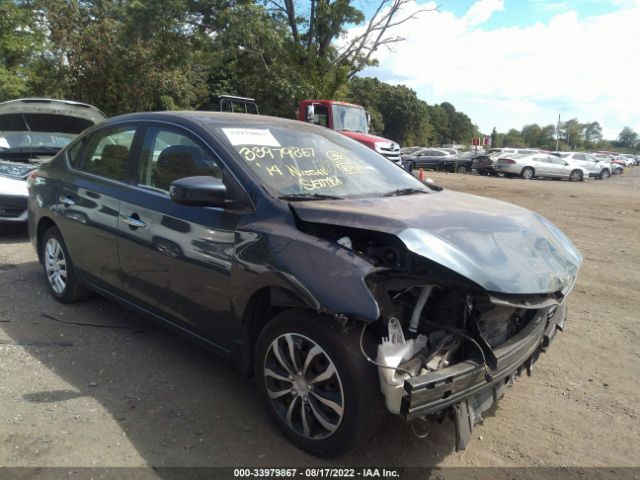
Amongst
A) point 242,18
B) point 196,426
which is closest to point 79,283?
point 196,426

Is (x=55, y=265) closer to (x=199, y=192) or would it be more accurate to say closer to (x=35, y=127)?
(x=199, y=192)

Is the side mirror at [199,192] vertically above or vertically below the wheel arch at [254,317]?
above

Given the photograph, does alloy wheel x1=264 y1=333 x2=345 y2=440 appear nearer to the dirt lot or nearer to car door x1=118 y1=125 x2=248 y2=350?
the dirt lot

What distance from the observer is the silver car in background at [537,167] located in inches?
1173

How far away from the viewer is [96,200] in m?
4.10

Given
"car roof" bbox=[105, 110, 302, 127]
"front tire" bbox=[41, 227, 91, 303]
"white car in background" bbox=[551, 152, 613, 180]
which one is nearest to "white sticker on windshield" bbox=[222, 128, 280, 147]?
"car roof" bbox=[105, 110, 302, 127]

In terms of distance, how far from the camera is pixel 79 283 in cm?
453

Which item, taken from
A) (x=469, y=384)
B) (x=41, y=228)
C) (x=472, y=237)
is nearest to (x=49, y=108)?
(x=41, y=228)

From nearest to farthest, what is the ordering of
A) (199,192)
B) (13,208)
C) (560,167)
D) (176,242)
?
(199,192) → (176,242) → (13,208) → (560,167)

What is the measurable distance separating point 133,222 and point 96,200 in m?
0.65

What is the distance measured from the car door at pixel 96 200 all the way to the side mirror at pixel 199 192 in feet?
3.47

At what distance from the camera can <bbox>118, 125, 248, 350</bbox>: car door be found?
10.2 feet

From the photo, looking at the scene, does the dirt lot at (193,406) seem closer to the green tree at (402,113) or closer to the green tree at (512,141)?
the green tree at (402,113)

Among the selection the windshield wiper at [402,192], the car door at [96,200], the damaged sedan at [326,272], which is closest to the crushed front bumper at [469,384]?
the damaged sedan at [326,272]
